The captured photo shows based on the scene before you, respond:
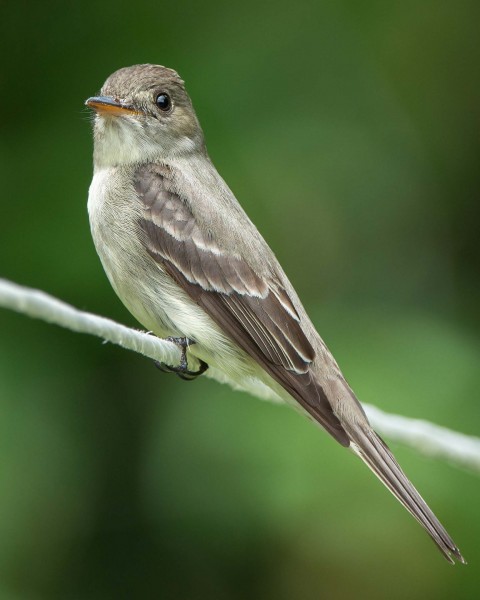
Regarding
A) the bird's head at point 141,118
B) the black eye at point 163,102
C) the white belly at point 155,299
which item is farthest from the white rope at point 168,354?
the black eye at point 163,102

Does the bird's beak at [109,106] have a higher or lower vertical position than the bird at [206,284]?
higher

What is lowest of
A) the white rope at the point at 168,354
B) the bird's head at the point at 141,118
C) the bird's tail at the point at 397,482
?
the bird's tail at the point at 397,482

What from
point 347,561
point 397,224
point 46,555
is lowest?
point 347,561

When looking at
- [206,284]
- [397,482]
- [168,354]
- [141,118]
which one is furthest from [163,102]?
[397,482]

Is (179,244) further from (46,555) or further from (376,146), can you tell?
(376,146)

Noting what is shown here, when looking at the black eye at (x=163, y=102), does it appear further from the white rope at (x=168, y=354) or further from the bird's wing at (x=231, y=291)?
the white rope at (x=168, y=354)

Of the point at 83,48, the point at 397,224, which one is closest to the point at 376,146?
the point at 397,224
